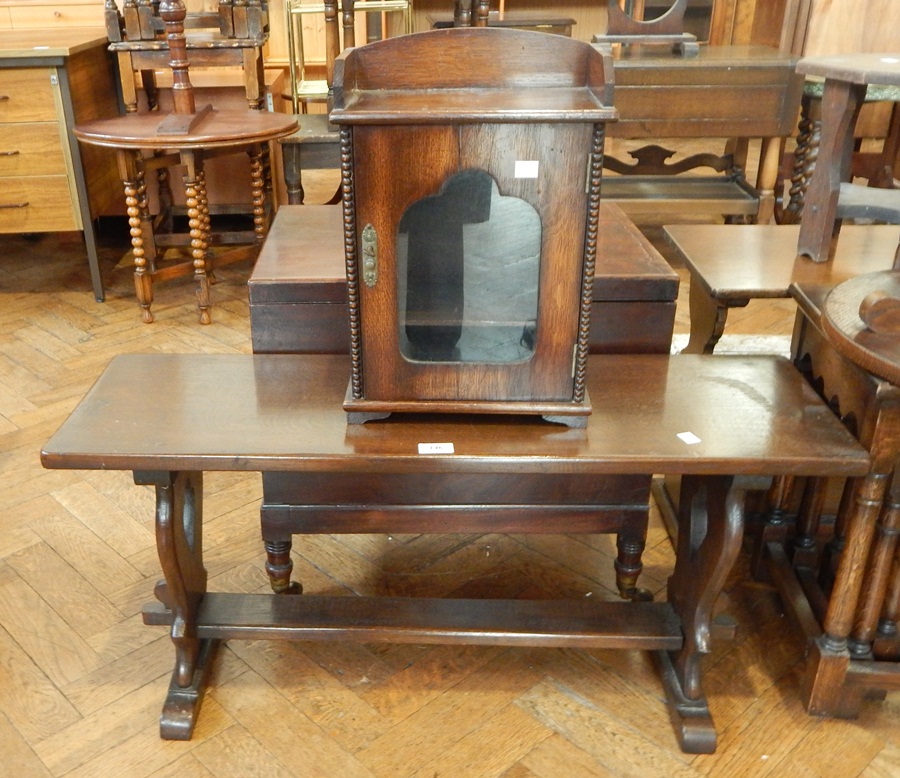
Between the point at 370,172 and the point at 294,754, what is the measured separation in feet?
2.98

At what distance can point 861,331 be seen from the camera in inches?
49.4

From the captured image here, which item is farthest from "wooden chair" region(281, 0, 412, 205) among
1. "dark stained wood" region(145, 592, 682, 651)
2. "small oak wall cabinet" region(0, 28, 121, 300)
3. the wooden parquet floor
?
"dark stained wood" region(145, 592, 682, 651)

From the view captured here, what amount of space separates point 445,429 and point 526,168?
0.39 meters

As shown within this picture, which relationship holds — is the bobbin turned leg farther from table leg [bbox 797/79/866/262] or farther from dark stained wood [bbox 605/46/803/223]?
dark stained wood [bbox 605/46/803/223]

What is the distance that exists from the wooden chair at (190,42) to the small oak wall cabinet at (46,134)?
0.44 feet

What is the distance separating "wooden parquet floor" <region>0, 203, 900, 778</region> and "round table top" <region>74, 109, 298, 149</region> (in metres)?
1.07

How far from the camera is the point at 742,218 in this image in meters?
3.82

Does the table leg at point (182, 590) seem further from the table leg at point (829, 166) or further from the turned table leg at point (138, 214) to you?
the turned table leg at point (138, 214)

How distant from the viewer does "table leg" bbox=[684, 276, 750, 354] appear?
1757mm

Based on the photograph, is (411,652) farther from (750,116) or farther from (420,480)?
(750,116)

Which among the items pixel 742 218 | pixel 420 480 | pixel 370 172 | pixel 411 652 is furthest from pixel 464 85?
pixel 742 218

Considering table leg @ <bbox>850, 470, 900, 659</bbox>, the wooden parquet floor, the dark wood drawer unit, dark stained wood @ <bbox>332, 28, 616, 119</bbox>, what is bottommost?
the wooden parquet floor

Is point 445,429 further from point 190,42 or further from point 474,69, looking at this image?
point 190,42

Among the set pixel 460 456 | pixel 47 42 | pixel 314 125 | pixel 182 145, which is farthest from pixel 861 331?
pixel 47 42
